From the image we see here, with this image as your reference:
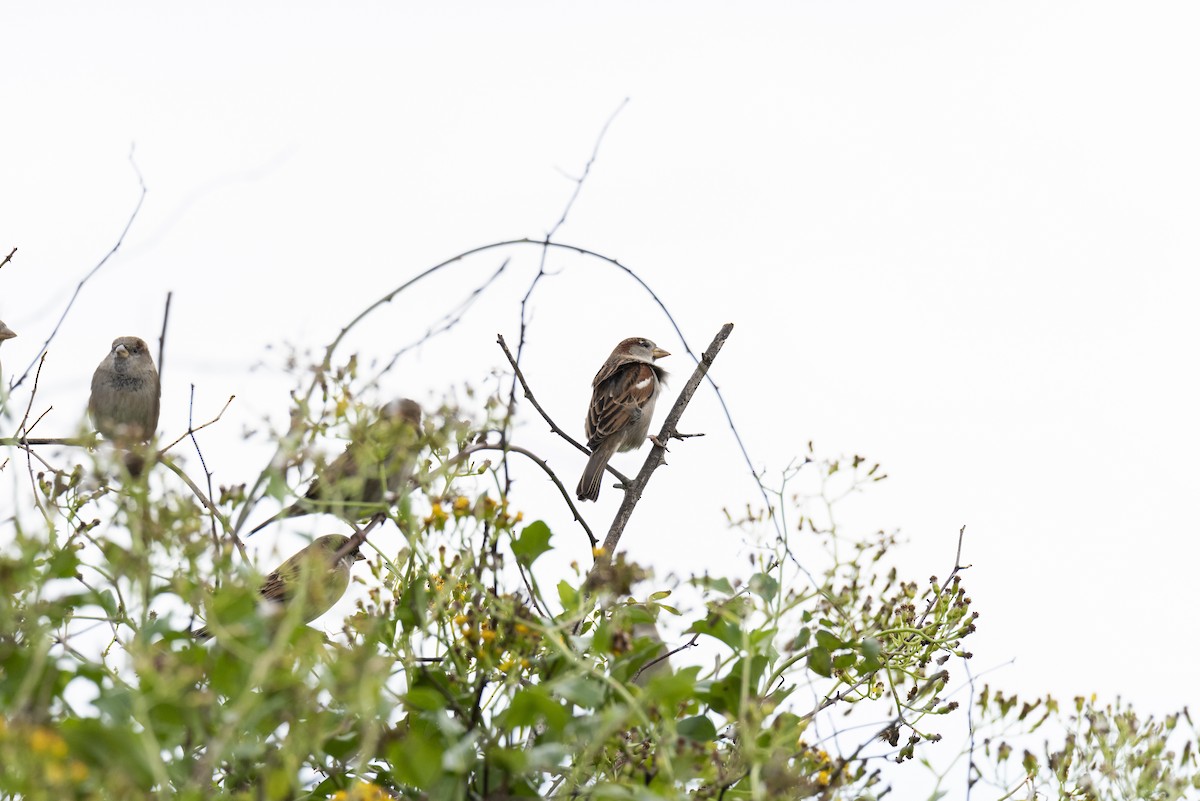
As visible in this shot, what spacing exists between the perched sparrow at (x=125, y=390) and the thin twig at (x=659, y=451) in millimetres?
4058

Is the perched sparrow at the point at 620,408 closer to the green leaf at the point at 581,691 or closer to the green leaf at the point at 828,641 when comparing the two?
the green leaf at the point at 828,641

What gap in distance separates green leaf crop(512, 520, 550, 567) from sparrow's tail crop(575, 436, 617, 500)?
15.6 ft

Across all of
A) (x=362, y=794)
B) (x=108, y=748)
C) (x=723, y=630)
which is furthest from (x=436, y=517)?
(x=108, y=748)

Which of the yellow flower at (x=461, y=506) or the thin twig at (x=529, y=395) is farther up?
the thin twig at (x=529, y=395)

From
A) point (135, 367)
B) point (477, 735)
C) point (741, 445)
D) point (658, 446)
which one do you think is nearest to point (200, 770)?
point (477, 735)

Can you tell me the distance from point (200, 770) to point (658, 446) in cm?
276

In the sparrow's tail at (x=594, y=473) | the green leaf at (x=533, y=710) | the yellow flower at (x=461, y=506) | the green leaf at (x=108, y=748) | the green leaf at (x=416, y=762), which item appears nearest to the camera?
the green leaf at (x=108, y=748)

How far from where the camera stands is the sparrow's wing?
8102 millimetres

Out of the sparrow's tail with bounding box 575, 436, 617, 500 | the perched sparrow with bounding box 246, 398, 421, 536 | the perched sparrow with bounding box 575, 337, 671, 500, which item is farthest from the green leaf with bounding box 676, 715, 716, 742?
the perched sparrow with bounding box 575, 337, 671, 500

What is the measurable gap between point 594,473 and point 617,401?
22.7 inches

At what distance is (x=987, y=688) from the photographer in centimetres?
321

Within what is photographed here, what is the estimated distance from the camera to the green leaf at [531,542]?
2.67m

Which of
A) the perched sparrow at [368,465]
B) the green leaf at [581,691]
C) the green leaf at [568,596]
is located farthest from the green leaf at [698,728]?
the perched sparrow at [368,465]

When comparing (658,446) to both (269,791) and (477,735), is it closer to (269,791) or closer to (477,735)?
(477,735)
